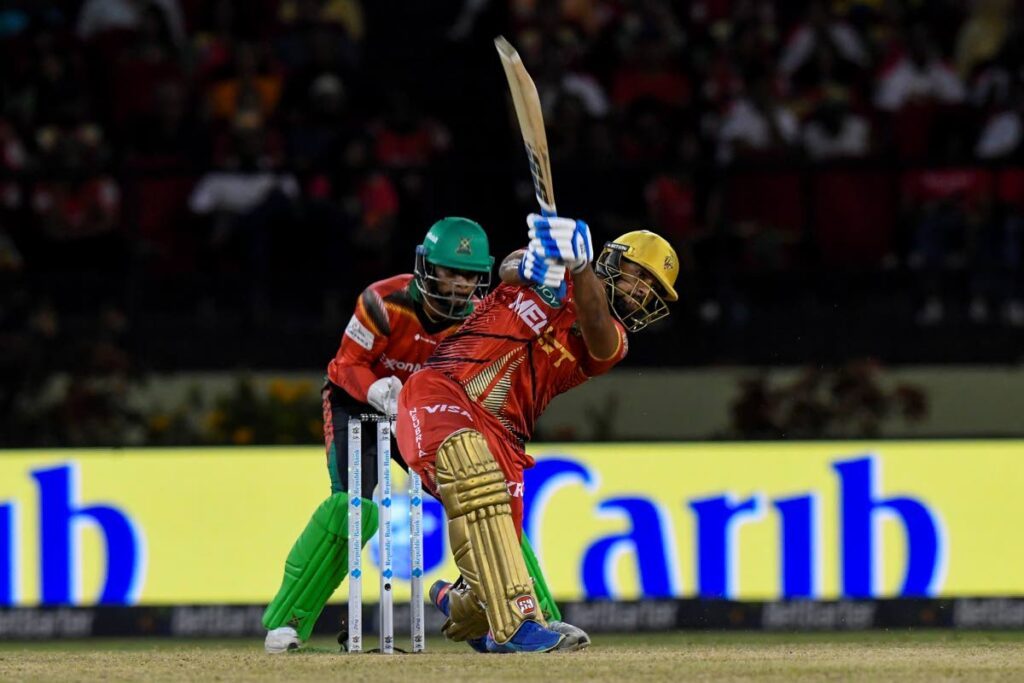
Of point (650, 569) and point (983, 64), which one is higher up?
point (983, 64)

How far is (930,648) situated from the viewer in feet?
26.9

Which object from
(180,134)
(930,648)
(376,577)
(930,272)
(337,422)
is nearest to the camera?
(930,648)

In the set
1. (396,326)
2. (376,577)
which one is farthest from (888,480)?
(396,326)

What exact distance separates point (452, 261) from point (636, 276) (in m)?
1.00

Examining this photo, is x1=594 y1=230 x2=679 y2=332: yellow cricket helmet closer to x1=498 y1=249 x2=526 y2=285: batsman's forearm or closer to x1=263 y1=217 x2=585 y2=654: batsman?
x1=498 y1=249 x2=526 y2=285: batsman's forearm

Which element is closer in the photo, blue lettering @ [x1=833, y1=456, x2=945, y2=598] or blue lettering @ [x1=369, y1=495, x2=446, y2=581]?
blue lettering @ [x1=369, y1=495, x2=446, y2=581]

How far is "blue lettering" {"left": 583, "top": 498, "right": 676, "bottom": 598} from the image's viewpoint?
11164mm

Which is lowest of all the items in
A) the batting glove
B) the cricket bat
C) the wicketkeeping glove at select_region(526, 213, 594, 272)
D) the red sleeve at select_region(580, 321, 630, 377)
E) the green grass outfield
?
the green grass outfield

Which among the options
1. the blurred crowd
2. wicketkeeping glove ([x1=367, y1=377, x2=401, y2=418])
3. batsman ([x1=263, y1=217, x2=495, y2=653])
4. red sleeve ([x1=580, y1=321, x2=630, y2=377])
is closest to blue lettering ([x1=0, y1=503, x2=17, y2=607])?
the blurred crowd

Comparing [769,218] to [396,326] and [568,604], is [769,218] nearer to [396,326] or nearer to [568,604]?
[568,604]

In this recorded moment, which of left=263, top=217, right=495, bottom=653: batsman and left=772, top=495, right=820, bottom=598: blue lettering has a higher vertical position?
left=263, top=217, right=495, bottom=653: batsman

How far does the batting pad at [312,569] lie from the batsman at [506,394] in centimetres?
92

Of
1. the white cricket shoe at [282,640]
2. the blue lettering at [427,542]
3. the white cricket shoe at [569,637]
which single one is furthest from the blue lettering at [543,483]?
the white cricket shoe at [569,637]

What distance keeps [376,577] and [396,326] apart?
2.93m
